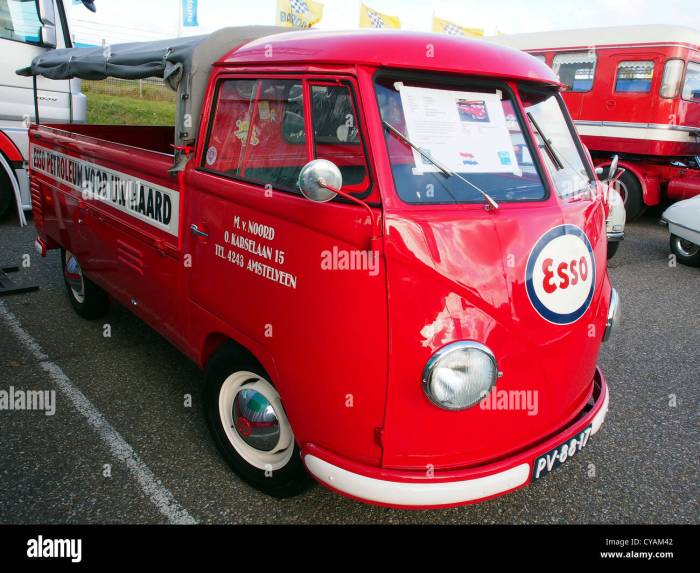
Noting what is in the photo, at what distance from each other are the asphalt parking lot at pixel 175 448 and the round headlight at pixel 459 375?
0.86 meters

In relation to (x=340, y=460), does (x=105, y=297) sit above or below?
below

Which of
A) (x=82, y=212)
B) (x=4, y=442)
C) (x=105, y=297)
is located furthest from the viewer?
(x=105, y=297)

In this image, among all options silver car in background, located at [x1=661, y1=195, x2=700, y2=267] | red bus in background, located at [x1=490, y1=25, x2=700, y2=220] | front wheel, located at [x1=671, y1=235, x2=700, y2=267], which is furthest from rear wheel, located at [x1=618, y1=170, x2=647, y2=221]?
front wheel, located at [x1=671, y1=235, x2=700, y2=267]

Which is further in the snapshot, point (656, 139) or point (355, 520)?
point (656, 139)

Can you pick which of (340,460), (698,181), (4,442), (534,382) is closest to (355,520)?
(340,460)

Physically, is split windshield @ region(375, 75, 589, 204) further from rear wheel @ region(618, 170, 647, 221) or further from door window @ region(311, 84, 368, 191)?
rear wheel @ region(618, 170, 647, 221)

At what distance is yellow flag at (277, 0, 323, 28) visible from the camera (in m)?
17.7

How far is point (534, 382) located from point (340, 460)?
2.62ft

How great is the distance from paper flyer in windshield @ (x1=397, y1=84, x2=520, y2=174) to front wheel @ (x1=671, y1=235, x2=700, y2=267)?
5.96 meters

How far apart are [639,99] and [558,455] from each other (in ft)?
29.6

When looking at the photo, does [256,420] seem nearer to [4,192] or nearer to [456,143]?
[456,143]

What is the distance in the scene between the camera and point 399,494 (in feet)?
6.68

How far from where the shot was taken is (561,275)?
2273 mm

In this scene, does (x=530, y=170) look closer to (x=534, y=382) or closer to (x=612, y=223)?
(x=534, y=382)
